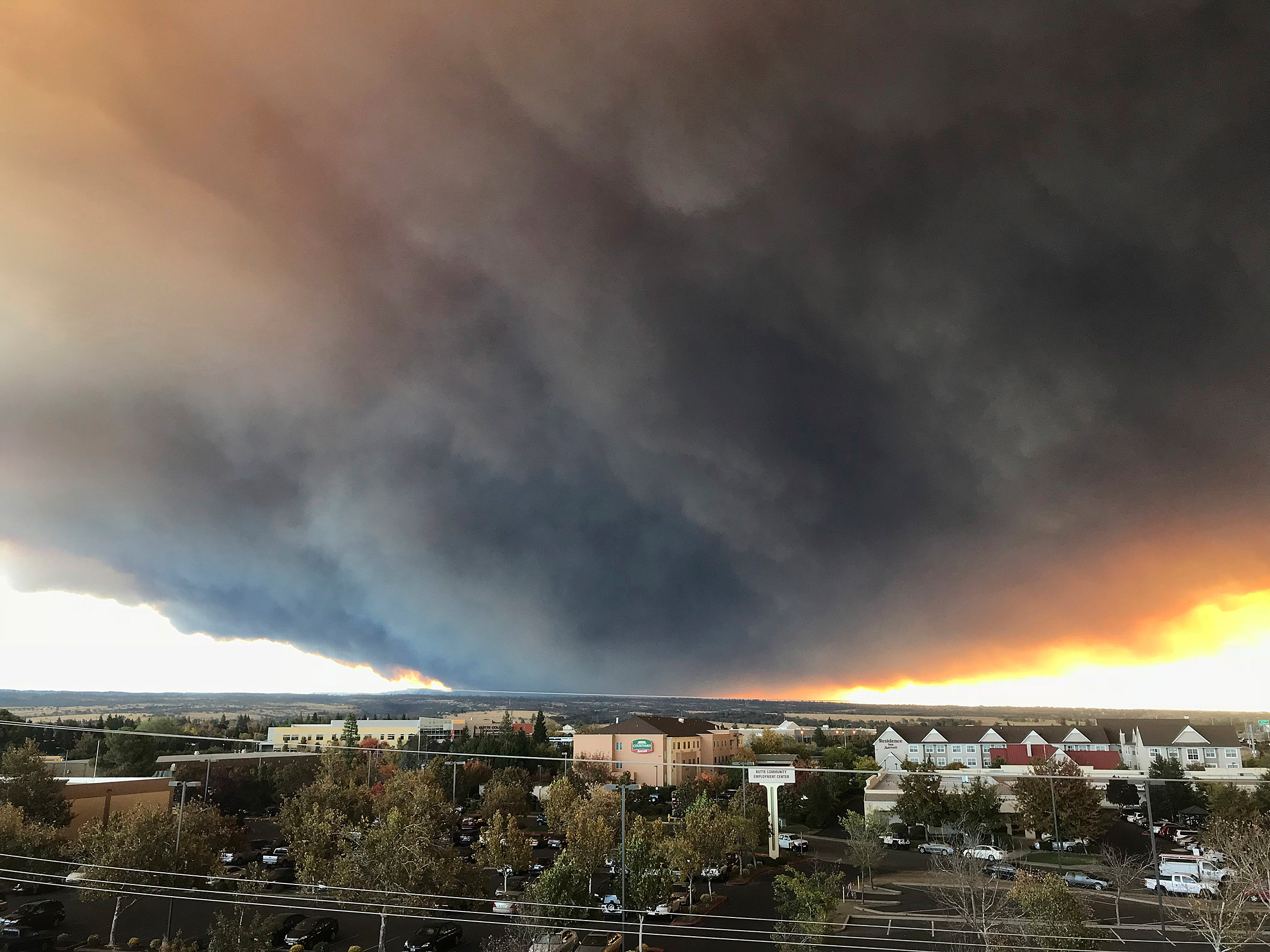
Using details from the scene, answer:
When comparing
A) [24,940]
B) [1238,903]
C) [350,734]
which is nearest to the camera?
[1238,903]

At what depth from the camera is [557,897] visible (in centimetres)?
1714

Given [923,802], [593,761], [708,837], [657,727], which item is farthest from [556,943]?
[657,727]

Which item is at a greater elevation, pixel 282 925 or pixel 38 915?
pixel 38 915

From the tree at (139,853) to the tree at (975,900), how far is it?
18.0 m

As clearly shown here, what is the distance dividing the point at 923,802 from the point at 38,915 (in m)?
26.8

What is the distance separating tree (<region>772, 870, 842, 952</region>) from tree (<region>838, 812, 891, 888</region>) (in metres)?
3.48

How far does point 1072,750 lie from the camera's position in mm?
40688

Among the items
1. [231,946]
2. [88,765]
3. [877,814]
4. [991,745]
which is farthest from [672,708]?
[231,946]

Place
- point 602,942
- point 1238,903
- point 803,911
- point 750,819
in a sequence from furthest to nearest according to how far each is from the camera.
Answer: point 750,819, point 602,942, point 803,911, point 1238,903

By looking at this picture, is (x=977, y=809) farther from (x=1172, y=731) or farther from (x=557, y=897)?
(x=1172, y=731)

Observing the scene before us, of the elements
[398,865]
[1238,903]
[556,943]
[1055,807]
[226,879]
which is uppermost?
[1238,903]

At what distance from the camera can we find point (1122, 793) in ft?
93.1

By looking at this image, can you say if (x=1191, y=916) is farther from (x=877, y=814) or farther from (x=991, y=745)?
(x=991, y=745)

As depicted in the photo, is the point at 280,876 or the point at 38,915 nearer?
the point at 38,915
